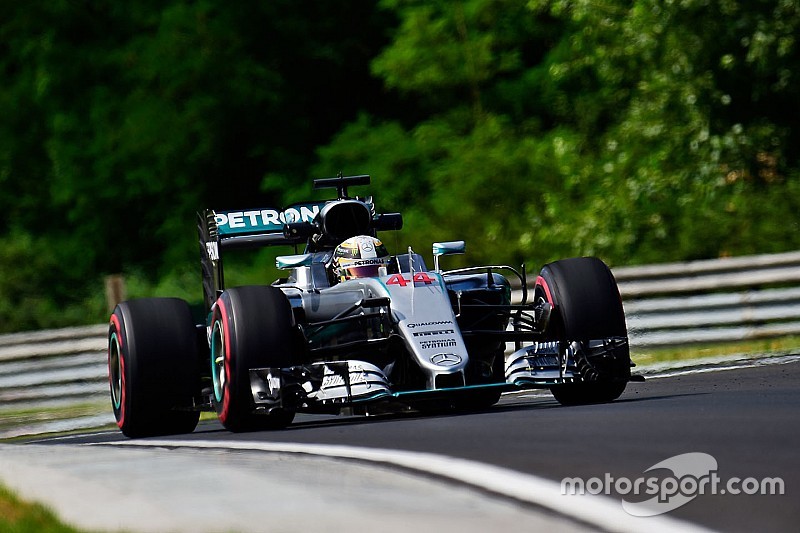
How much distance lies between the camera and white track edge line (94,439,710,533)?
5.52 metres

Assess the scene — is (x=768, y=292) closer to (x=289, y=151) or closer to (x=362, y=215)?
(x=362, y=215)

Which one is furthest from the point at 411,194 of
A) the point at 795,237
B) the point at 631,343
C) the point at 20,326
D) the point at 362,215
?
the point at 362,215

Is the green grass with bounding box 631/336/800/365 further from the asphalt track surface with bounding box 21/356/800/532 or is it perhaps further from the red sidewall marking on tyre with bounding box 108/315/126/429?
the red sidewall marking on tyre with bounding box 108/315/126/429

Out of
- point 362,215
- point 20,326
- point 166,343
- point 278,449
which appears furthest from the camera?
point 20,326

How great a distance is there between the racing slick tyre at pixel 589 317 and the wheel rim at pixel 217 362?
7.26 feet

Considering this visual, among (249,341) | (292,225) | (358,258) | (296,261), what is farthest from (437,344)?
(292,225)

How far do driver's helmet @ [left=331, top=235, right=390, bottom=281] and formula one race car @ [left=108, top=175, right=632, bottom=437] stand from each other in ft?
0.03

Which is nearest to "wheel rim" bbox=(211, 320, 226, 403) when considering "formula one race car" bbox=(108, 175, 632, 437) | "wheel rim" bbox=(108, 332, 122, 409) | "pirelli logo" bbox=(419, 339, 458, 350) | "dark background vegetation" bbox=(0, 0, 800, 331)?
"formula one race car" bbox=(108, 175, 632, 437)

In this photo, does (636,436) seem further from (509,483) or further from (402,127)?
(402,127)

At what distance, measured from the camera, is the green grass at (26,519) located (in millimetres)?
6125

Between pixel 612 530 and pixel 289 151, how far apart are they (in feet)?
78.1

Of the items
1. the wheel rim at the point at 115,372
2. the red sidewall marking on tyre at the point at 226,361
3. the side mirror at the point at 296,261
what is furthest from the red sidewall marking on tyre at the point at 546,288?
the wheel rim at the point at 115,372

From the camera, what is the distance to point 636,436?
26.0 ft

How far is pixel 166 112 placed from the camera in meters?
28.3
